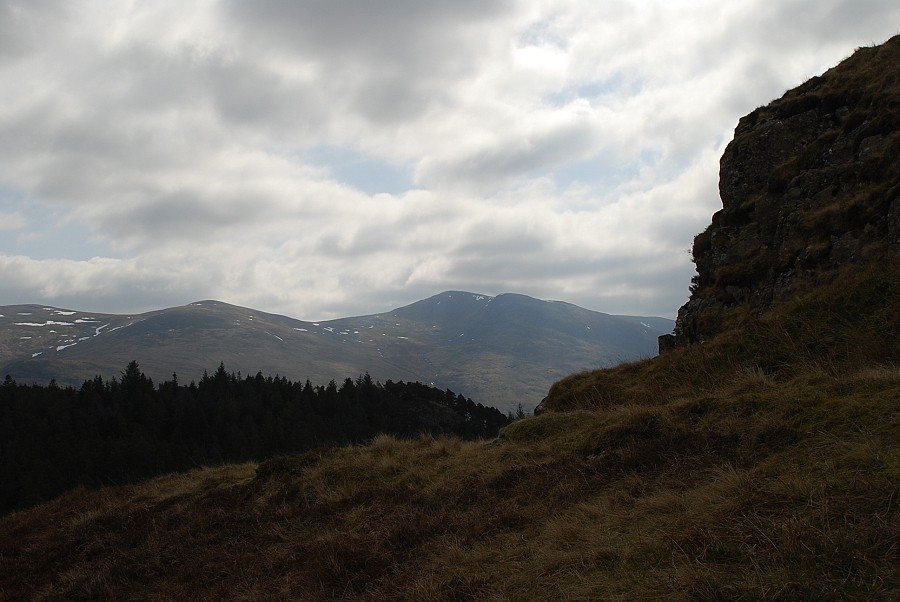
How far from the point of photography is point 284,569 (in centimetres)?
732

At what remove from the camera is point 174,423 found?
3317 inches

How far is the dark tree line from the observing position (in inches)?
2630

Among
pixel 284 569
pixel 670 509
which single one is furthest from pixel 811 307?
pixel 284 569

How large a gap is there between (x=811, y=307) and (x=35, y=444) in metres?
86.9

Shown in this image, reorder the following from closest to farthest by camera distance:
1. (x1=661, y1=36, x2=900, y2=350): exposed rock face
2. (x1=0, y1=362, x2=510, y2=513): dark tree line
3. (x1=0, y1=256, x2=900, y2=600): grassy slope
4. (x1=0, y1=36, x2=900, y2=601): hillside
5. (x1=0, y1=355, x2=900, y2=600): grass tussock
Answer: (x1=0, y1=355, x2=900, y2=600): grass tussock, (x1=0, y1=256, x2=900, y2=600): grassy slope, (x1=0, y1=36, x2=900, y2=601): hillside, (x1=661, y1=36, x2=900, y2=350): exposed rock face, (x1=0, y1=362, x2=510, y2=513): dark tree line

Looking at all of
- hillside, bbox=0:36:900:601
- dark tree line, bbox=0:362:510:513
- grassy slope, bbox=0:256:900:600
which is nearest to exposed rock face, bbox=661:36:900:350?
hillside, bbox=0:36:900:601

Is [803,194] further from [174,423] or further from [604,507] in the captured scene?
[174,423]

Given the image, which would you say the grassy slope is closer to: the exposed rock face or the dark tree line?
the exposed rock face

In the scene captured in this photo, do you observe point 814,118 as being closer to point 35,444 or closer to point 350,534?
point 350,534

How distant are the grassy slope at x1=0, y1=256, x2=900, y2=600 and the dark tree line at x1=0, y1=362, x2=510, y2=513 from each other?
4420 centimetres

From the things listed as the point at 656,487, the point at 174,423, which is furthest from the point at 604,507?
the point at 174,423

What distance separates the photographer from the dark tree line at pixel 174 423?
219ft

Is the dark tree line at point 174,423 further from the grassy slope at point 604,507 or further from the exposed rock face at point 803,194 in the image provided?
the grassy slope at point 604,507

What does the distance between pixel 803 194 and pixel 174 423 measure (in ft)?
295
